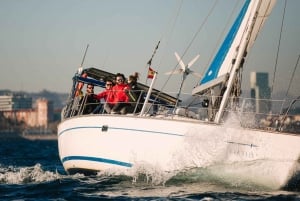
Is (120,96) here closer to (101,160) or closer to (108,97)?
(108,97)

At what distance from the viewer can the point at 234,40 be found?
13664 mm

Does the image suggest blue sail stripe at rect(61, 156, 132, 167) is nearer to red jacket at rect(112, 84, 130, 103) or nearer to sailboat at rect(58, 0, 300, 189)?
sailboat at rect(58, 0, 300, 189)

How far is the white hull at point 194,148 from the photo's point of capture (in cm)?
1178

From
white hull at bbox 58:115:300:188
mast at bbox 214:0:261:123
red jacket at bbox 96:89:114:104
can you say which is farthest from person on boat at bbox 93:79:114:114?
mast at bbox 214:0:261:123

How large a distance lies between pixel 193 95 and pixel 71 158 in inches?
179

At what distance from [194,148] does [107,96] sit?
13.8 ft

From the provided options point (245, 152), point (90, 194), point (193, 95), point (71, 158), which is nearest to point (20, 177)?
point (71, 158)

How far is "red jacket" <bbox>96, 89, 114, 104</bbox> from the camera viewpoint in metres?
15.3

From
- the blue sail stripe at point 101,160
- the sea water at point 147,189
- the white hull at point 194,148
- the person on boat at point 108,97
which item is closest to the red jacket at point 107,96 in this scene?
the person on boat at point 108,97

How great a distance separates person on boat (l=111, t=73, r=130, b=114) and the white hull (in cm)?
68

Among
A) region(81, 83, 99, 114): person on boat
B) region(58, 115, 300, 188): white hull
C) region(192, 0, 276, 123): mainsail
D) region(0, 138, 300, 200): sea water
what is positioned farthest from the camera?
region(81, 83, 99, 114): person on boat

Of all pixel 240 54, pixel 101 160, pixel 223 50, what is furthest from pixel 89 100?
pixel 240 54

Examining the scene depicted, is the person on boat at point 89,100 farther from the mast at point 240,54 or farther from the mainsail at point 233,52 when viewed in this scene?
the mast at point 240,54

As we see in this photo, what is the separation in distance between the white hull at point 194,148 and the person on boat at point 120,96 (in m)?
0.68
